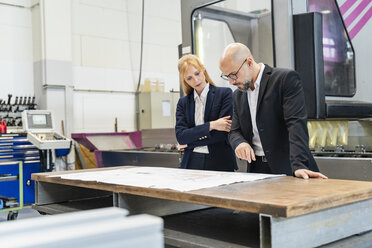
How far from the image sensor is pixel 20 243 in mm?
399

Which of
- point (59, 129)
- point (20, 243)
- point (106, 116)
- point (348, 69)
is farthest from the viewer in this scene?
point (106, 116)

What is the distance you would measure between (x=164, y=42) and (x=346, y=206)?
651 centimetres

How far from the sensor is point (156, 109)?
21.6ft

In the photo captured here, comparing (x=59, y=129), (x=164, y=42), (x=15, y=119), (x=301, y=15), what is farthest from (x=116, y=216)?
(x=164, y=42)

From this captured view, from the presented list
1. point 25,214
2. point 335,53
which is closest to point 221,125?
point 335,53

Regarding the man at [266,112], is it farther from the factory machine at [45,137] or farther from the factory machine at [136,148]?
the factory machine at [45,137]

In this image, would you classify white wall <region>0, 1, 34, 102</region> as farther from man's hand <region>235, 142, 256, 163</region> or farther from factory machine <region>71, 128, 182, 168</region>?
man's hand <region>235, 142, 256, 163</region>

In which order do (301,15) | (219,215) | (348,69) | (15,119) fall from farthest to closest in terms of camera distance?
(15,119) < (348,69) < (301,15) < (219,215)

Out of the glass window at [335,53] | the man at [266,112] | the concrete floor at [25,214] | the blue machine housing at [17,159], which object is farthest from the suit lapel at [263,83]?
the blue machine housing at [17,159]

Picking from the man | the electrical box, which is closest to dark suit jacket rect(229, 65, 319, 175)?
the man

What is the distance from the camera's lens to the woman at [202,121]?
2115 millimetres

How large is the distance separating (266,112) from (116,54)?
5381mm

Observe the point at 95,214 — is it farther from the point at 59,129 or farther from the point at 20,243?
the point at 59,129

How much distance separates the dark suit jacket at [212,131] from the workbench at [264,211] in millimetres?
478
